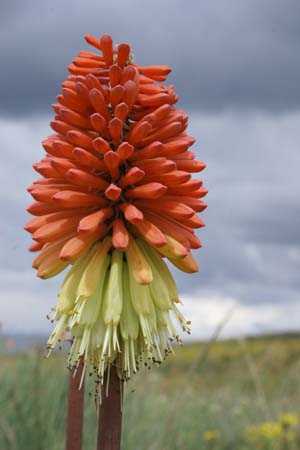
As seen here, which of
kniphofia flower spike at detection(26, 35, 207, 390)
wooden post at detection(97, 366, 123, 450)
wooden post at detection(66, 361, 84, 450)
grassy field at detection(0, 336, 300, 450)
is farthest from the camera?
grassy field at detection(0, 336, 300, 450)

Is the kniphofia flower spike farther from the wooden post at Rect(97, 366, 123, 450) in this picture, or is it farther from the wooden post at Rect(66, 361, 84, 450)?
the wooden post at Rect(66, 361, 84, 450)

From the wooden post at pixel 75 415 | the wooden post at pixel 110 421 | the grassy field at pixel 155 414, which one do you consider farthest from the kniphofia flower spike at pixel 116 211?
the grassy field at pixel 155 414

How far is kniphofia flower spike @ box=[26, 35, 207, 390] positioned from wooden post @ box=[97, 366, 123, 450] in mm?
109

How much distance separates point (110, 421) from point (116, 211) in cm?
80

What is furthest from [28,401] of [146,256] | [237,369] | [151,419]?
[237,369]

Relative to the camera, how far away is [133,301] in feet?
9.72

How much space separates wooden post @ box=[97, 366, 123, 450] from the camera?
2670 millimetres

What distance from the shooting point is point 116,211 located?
3.05 metres

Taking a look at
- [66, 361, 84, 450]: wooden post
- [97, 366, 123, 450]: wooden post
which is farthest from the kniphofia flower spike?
[66, 361, 84, 450]: wooden post

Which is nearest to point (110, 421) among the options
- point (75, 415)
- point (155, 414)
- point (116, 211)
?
point (75, 415)

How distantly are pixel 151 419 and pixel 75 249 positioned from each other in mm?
6254

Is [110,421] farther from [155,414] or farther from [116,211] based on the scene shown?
[155,414]

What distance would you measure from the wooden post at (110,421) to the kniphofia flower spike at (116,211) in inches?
4.3

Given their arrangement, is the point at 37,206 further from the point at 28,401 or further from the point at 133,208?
the point at 28,401
